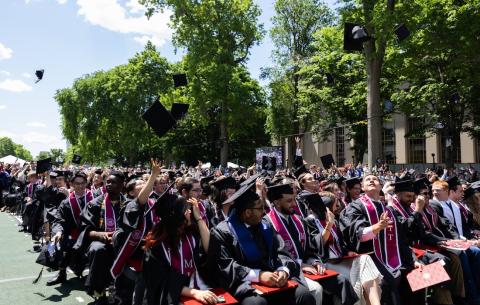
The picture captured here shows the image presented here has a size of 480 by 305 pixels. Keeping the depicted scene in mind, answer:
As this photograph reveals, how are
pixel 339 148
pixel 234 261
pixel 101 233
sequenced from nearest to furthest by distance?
pixel 234 261
pixel 101 233
pixel 339 148

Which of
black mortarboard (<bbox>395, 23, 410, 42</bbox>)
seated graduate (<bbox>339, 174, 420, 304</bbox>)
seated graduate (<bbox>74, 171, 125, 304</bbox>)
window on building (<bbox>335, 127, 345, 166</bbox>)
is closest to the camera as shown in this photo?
seated graduate (<bbox>339, 174, 420, 304</bbox>)

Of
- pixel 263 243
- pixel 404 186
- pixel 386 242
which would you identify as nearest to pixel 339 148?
pixel 404 186

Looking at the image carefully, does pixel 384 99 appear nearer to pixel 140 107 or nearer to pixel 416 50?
pixel 416 50

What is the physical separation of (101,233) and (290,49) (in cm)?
3284

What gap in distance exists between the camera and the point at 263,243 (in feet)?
13.0

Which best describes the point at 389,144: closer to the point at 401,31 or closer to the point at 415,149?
the point at 415,149

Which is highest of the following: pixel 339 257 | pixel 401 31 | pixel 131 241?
pixel 401 31

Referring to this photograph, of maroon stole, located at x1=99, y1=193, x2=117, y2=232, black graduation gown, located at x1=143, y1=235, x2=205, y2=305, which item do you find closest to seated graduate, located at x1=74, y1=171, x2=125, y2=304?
maroon stole, located at x1=99, y1=193, x2=117, y2=232

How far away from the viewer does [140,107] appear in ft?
130

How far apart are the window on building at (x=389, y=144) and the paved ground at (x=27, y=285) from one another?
36.2 m

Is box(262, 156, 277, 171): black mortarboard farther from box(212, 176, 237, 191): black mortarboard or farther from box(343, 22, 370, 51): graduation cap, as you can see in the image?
box(212, 176, 237, 191): black mortarboard

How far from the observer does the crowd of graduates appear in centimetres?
362

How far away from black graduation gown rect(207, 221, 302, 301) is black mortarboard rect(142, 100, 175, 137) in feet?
10.2

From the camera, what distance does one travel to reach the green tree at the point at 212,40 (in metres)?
26.6
